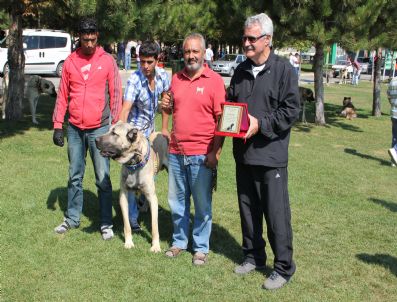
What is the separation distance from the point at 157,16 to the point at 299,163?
4449 mm

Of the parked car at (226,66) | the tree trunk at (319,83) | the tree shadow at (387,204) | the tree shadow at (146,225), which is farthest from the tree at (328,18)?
the parked car at (226,66)

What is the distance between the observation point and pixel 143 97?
15.2 feet

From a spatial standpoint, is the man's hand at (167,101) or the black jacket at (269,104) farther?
the man's hand at (167,101)

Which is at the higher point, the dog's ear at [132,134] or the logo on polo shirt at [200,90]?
the logo on polo shirt at [200,90]

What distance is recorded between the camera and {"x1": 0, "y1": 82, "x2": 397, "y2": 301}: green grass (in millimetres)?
3930

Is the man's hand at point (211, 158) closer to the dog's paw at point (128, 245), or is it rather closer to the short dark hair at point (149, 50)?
the short dark hair at point (149, 50)

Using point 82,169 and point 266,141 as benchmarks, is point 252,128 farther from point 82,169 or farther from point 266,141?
point 82,169

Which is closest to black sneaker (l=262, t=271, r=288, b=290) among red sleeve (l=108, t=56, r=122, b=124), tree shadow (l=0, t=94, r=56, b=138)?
red sleeve (l=108, t=56, r=122, b=124)

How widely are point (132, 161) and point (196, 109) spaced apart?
873mm

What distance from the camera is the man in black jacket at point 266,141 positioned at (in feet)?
11.8

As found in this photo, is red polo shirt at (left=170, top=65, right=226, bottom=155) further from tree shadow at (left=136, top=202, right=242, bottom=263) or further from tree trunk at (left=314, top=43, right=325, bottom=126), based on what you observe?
tree trunk at (left=314, top=43, right=325, bottom=126)

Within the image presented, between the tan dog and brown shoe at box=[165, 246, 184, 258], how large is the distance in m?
0.14

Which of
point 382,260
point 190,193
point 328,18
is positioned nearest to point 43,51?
point 328,18

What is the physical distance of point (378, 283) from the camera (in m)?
4.17
